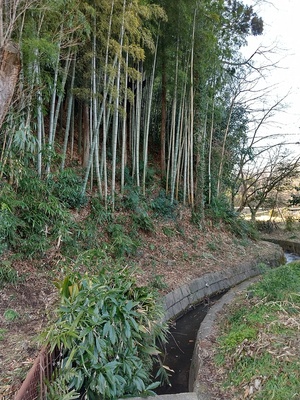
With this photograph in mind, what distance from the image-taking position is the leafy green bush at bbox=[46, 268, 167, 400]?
4.98ft

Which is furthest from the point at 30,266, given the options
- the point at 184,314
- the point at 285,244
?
the point at 285,244

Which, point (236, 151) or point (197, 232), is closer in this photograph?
point (197, 232)

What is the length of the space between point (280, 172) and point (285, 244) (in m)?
2.77

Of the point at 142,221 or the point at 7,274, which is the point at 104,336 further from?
the point at 142,221

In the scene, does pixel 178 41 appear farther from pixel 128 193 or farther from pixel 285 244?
pixel 285 244

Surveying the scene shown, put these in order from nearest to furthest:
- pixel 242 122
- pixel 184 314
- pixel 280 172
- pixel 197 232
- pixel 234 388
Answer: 1. pixel 234 388
2. pixel 184 314
3. pixel 197 232
4. pixel 242 122
5. pixel 280 172

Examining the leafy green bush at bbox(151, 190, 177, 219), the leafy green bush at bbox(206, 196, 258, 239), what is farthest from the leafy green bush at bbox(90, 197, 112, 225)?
the leafy green bush at bbox(206, 196, 258, 239)

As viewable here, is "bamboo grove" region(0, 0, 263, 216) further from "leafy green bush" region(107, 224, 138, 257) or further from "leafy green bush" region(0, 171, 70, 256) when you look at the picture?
"leafy green bush" region(107, 224, 138, 257)

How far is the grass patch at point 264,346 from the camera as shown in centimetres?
176

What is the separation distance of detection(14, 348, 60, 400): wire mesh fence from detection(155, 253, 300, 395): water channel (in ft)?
4.05

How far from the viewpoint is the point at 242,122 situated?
9.05 metres

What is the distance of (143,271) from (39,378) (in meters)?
2.26

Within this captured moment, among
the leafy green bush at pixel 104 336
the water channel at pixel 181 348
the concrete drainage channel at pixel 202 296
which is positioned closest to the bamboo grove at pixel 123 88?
the leafy green bush at pixel 104 336

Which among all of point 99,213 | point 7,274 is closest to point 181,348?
point 7,274
